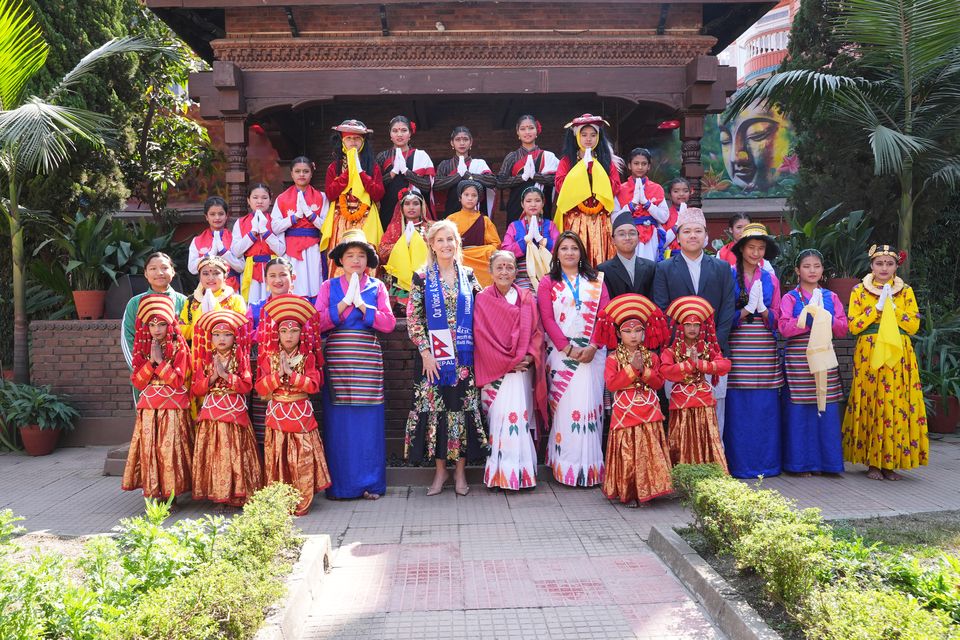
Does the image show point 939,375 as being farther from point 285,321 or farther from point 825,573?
point 285,321

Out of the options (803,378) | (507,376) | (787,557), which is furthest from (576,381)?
(787,557)

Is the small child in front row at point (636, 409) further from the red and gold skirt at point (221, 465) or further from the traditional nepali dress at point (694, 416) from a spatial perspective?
the red and gold skirt at point (221, 465)

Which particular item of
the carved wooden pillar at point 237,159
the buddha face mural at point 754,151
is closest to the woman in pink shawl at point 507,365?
the carved wooden pillar at point 237,159

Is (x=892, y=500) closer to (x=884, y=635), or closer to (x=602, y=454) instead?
(x=602, y=454)

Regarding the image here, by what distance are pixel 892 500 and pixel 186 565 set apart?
16.3 feet

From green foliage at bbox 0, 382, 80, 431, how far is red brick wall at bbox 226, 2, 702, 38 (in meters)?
4.93

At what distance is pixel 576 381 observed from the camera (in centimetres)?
548

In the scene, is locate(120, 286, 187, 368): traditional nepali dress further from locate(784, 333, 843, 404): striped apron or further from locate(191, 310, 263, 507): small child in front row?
locate(784, 333, 843, 404): striped apron

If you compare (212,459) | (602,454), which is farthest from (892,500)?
(212,459)

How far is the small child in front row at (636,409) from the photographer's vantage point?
5074 millimetres

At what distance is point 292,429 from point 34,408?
13.2 ft

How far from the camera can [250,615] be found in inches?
110

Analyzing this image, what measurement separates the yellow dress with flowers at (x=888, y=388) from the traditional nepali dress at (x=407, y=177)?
14.4 feet

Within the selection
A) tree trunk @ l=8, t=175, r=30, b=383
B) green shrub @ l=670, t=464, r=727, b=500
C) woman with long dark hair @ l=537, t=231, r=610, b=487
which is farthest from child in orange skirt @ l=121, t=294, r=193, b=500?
tree trunk @ l=8, t=175, r=30, b=383
